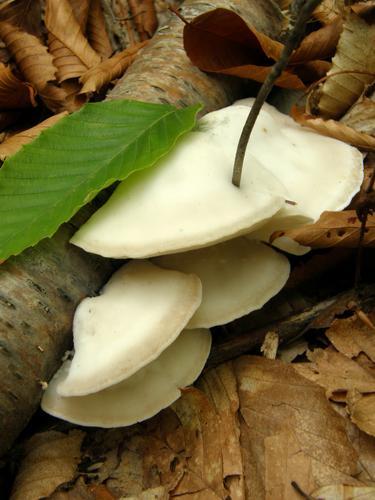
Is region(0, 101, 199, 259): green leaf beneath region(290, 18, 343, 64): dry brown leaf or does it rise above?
above

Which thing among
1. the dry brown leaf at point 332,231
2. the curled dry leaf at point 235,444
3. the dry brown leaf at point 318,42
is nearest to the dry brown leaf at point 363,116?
the dry brown leaf at point 318,42

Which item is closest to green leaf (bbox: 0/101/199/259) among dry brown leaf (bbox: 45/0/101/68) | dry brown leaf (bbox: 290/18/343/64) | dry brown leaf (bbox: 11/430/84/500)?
dry brown leaf (bbox: 11/430/84/500)

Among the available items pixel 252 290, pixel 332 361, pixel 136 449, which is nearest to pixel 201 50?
pixel 252 290

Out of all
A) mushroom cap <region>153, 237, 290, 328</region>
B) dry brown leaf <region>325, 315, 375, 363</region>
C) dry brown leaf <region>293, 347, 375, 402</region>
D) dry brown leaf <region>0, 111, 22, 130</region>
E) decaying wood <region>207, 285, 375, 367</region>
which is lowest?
dry brown leaf <region>293, 347, 375, 402</region>

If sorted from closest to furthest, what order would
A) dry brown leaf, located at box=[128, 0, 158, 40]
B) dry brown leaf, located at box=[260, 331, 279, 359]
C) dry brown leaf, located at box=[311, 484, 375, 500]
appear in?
dry brown leaf, located at box=[311, 484, 375, 500]
dry brown leaf, located at box=[260, 331, 279, 359]
dry brown leaf, located at box=[128, 0, 158, 40]

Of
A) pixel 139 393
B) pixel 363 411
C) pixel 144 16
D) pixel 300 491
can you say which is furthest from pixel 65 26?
pixel 300 491

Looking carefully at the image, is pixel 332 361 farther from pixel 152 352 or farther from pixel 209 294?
pixel 152 352

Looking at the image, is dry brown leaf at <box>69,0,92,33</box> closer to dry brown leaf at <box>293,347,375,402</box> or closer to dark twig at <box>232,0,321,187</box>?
dark twig at <box>232,0,321,187</box>
